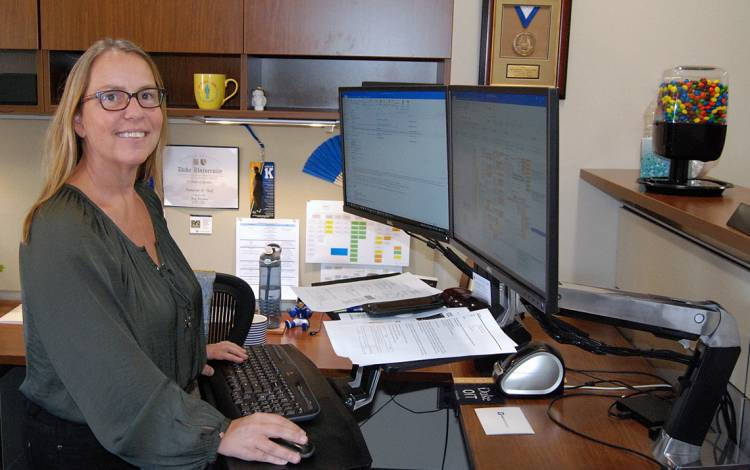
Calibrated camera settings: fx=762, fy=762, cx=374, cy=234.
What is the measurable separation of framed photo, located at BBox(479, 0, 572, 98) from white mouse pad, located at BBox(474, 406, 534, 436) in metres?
1.21

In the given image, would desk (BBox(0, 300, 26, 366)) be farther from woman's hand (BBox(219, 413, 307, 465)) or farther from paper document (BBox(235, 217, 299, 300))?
woman's hand (BBox(219, 413, 307, 465))

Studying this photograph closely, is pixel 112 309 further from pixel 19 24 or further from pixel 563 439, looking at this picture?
pixel 19 24

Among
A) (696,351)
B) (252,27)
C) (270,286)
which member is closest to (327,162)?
(270,286)

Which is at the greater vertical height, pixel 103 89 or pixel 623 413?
pixel 103 89

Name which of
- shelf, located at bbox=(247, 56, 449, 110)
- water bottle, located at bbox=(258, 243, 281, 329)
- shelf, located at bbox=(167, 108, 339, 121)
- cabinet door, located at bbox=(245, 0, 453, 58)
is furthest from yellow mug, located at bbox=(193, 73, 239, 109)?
water bottle, located at bbox=(258, 243, 281, 329)

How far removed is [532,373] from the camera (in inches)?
60.0

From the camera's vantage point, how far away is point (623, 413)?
4.82ft

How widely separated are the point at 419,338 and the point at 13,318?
1495mm

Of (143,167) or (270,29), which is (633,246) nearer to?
(270,29)

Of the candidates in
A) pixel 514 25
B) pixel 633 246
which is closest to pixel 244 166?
pixel 514 25

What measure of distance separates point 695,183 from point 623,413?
601mm

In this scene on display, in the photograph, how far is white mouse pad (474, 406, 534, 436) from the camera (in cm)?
139

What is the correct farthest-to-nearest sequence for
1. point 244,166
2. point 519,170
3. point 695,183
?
1. point 244,166
2. point 695,183
3. point 519,170

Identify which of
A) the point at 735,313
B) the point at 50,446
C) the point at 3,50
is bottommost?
the point at 50,446
